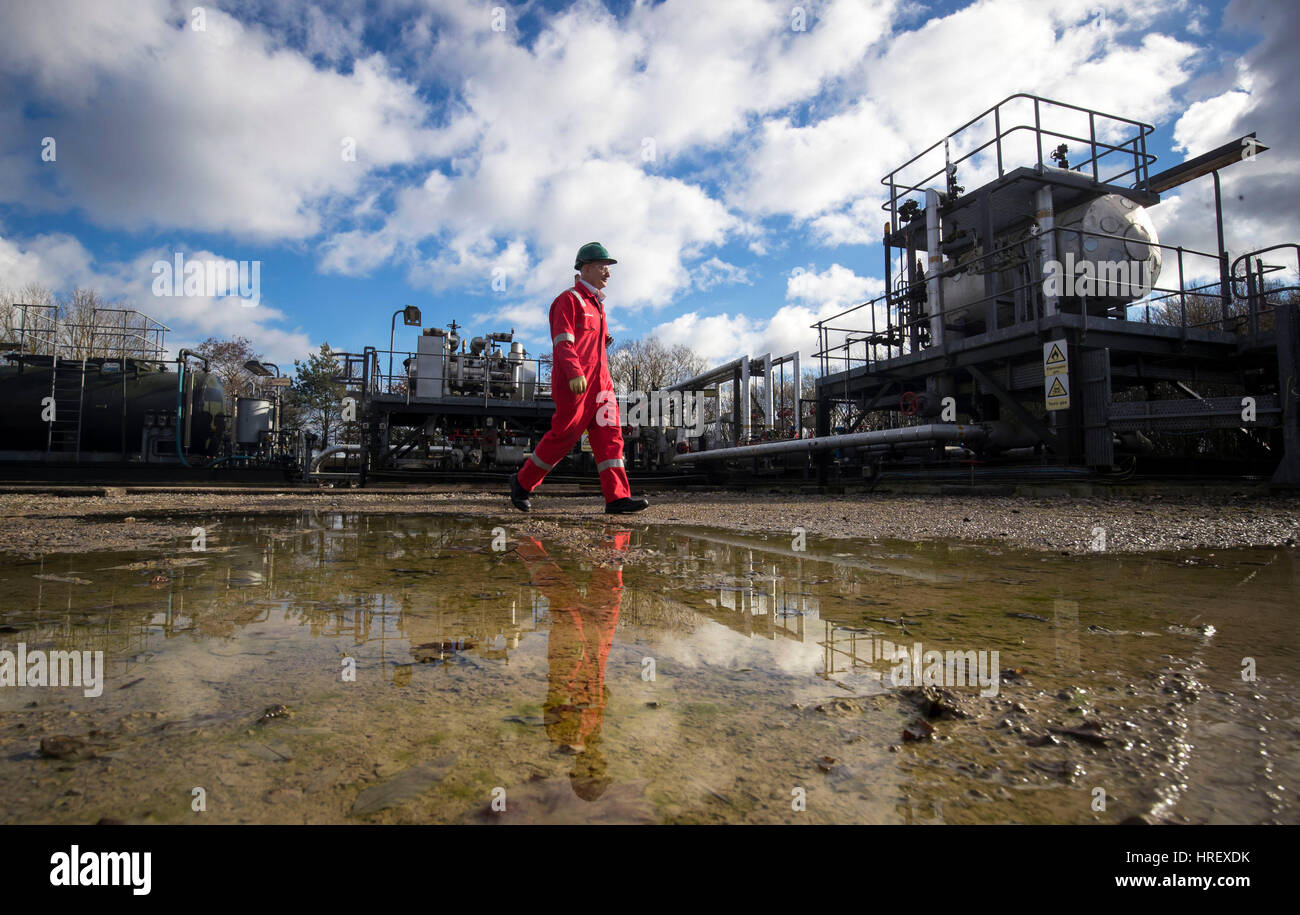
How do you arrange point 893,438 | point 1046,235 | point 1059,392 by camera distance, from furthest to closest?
point 1046,235
point 893,438
point 1059,392

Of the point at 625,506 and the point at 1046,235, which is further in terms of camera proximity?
the point at 1046,235

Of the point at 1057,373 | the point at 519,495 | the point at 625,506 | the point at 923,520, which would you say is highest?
the point at 1057,373

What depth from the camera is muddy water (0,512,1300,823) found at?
0.77 meters

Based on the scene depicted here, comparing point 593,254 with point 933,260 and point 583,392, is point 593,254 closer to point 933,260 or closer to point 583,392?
point 583,392

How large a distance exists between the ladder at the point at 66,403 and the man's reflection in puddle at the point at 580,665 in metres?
16.4

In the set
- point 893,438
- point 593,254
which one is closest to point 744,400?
point 893,438

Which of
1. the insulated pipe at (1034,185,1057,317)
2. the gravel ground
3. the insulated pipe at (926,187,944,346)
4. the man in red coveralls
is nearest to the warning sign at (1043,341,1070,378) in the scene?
the insulated pipe at (1034,185,1057,317)

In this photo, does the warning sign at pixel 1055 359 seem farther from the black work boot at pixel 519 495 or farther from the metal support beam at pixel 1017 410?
the black work boot at pixel 519 495

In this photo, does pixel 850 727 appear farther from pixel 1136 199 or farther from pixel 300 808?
pixel 1136 199

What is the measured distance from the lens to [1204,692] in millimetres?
1164

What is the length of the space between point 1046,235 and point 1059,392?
11.0ft

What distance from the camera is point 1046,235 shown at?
965 centimetres

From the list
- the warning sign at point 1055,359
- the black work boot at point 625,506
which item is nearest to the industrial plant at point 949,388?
the warning sign at point 1055,359

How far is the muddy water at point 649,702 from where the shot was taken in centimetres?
77
